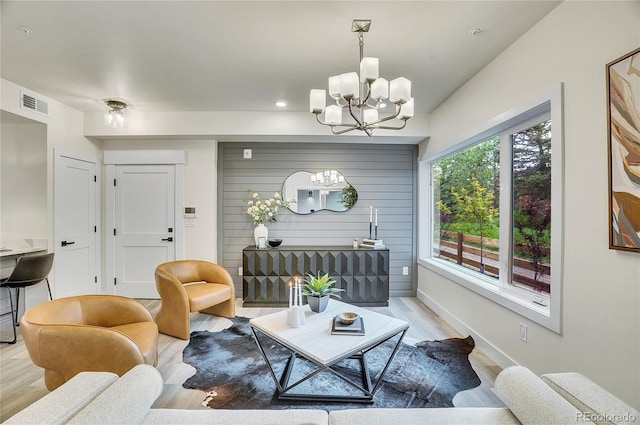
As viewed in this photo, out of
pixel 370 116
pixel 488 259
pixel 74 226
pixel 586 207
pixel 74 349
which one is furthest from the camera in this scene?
pixel 74 226

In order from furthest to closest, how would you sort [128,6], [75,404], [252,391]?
[252,391]
[128,6]
[75,404]

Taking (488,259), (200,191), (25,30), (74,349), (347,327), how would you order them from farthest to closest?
1. (200,191)
2. (488,259)
3. (25,30)
4. (347,327)
5. (74,349)

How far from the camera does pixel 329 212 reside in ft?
14.5

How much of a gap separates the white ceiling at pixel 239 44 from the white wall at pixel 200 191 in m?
0.95

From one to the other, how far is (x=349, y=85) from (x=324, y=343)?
1.65 meters

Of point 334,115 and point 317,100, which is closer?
point 317,100

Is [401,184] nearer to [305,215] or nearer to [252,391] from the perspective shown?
[305,215]

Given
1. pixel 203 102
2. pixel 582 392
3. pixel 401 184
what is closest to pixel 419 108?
pixel 401 184

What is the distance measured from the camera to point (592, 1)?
1.64 metres

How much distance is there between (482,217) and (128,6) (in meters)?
3.45

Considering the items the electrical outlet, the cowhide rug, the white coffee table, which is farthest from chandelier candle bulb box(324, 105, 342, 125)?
the electrical outlet

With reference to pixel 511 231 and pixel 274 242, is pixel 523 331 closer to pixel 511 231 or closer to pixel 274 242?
pixel 511 231

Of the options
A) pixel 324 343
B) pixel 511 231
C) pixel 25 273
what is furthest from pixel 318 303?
pixel 25 273

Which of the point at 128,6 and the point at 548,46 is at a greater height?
the point at 128,6
